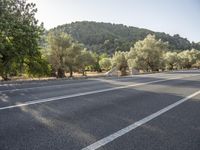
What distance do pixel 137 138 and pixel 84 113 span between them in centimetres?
260

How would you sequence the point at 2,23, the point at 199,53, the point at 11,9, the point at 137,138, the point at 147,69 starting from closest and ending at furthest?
the point at 137,138 < the point at 2,23 < the point at 11,9 < the point at 147,69 < the point at 199,53

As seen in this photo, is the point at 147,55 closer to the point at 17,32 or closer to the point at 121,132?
the point at 17,32

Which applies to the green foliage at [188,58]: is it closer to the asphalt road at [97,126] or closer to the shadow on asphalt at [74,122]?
the shadow on asphalt at [74,122]

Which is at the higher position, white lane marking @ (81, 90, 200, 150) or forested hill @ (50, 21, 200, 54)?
forested hill @ (50, 21, 200, 54)

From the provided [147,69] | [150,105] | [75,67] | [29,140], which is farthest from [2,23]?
[147,69]

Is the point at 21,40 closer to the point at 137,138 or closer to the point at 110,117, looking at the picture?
the point at 110,117

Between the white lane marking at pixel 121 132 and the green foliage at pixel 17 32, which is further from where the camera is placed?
the green foliage at pixel 17 32

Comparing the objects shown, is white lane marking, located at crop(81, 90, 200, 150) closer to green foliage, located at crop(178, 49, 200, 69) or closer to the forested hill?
green foliage, located at crop(178, 49, 200, 69)

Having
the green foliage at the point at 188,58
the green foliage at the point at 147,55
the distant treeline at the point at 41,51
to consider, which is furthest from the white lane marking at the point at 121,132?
the green foliage at the point at 188,58

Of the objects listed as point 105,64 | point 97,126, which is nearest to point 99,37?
point 105,64

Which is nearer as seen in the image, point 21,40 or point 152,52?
point 21,40

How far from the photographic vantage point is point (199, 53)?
506ft

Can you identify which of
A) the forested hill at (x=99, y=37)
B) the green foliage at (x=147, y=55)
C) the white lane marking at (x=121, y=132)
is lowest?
the white lane marking at (x=121, y=132)

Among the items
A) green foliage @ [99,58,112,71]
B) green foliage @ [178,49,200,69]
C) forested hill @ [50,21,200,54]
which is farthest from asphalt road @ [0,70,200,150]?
Result: forested hill @ [50,21,200,54]
